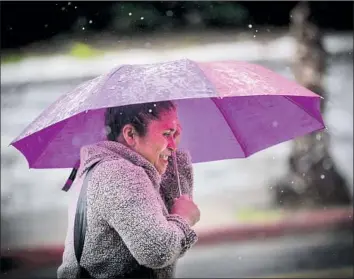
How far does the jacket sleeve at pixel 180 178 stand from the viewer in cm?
151

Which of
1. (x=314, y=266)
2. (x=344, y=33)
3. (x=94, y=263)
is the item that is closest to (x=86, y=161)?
(x=94, y=263)

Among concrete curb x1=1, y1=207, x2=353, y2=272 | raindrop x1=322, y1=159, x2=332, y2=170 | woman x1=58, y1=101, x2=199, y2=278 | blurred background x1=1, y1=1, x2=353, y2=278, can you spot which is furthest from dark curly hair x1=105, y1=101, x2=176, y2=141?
raindrop x1=322, y1=159, x2=332, y2=170

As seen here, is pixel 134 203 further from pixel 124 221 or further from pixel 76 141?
pixel 76 141

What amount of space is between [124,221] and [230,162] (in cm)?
381

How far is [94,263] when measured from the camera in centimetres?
142

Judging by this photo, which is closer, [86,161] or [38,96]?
[86,161]

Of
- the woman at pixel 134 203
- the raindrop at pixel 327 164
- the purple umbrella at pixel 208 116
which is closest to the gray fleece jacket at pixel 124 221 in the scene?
the woman at pixel 134 203

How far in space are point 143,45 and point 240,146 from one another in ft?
7.33

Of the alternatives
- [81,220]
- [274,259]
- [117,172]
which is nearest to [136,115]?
[117,172]

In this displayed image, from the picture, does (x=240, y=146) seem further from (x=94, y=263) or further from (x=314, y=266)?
(x=314, y=266)

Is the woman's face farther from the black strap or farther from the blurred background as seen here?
the blurred background

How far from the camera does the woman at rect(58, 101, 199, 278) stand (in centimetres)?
134

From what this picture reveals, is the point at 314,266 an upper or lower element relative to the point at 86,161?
lower

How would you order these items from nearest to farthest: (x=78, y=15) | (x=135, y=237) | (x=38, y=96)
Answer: (x=135, y=237)
(x=38, y=96)
(x=78, y=15)
